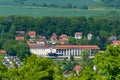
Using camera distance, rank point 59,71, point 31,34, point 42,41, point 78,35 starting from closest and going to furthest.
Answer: point 59,71
point 42,41
point 31,34
point 78,35

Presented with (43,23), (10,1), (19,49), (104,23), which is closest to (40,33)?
(43,23)

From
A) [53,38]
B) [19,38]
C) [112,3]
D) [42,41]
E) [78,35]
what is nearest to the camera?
[42,41]

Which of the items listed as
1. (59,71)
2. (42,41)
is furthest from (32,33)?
(59,71)

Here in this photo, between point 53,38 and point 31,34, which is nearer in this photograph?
point 53,38

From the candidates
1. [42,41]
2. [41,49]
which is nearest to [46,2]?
[42,41]

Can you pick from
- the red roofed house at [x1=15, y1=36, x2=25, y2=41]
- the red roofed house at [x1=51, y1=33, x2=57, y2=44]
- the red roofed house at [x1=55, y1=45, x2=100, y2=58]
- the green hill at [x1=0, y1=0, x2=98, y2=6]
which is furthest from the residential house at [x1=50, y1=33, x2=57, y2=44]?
the green hill at [x1=0, y1=0, x2=98, y2=6]

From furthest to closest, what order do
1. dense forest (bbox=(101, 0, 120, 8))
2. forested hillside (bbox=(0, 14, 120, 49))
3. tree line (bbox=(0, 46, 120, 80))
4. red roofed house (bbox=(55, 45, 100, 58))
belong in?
dense forest (bbox=(101, 0, 120, 8)) < forested hillside (bbox=(0, 14, 120, 49)) < red roofed house (bbox=(55, 45, 100, 58)) < tree line (bbox=(0, 46, 120, 80))

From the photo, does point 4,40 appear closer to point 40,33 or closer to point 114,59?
point 40,33

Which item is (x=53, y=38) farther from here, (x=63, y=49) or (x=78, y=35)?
(x=63, y=49)

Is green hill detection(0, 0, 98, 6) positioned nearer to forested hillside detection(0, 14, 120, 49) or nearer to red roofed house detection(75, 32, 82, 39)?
forested hillside detection(0, 14, 120, 49)

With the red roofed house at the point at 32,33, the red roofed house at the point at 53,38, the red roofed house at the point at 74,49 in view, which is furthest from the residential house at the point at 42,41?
the red roofed house at the point at 32,33

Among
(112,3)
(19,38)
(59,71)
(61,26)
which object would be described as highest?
(59,71)

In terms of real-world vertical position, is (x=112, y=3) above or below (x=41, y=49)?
below
